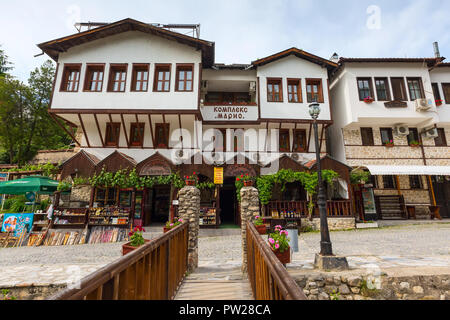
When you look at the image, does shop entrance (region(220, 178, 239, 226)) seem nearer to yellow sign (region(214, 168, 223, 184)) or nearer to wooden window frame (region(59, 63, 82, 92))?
yellow sign (region(214, 168, 223, 184))

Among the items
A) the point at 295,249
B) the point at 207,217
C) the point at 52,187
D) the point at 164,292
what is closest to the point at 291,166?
the point at 207,217

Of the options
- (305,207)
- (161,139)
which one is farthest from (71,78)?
(305,207)

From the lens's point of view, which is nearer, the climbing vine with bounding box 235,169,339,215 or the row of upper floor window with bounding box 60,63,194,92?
the climbing vine with bounding box 235,169,339,215

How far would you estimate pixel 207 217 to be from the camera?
11.4m

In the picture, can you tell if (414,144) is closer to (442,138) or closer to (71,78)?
(442,138)

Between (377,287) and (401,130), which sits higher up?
(401,130)

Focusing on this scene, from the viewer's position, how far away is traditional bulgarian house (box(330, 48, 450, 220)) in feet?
43.9

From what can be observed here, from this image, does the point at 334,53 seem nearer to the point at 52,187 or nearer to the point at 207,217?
the point at 207,217

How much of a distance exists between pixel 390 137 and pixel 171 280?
53.8 ft

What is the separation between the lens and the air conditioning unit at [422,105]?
511 inches

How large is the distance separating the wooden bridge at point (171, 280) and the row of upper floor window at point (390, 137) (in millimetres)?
13383

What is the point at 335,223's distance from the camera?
1134cm

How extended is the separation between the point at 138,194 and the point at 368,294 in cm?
1072

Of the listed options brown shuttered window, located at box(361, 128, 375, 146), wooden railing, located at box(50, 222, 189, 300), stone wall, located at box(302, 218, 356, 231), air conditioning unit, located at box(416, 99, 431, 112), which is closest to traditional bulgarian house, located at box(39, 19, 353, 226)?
stone wall, located at box(302, 218, 356, 231)
